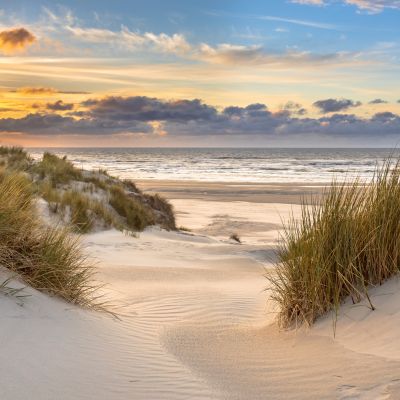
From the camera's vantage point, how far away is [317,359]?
12.9ft

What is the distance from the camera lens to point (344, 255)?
464 cm

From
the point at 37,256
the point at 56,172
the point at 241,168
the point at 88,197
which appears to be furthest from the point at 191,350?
the point at 241,168

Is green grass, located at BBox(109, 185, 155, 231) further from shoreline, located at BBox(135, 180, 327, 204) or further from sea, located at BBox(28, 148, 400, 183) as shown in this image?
shoreline, located at BBox(135, 180, 327, 204)

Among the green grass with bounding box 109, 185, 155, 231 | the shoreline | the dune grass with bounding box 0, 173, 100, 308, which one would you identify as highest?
the dune grass with bounding box 0, 173, 100, 308

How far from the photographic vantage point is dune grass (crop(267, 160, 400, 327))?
15.2 feet

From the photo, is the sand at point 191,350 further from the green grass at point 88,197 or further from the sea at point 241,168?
the green grass at point 88,197

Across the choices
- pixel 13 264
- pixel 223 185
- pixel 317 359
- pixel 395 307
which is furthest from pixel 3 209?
pixel 223 185

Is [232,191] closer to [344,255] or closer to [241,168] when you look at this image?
[241,168]

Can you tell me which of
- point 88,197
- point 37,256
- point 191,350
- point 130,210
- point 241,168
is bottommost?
point 241,168

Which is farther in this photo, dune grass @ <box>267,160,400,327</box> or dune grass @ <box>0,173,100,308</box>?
dune grass @ <box>0,173,100,308</box>

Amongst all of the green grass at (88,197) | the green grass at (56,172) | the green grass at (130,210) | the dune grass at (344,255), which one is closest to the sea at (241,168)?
the dune grass at (344,255)

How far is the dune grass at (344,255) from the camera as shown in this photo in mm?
4629

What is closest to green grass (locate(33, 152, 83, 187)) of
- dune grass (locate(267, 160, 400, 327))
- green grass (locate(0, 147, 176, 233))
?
green grass (locate(0, 147, 176, 233))

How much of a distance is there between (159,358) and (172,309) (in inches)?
83.4
